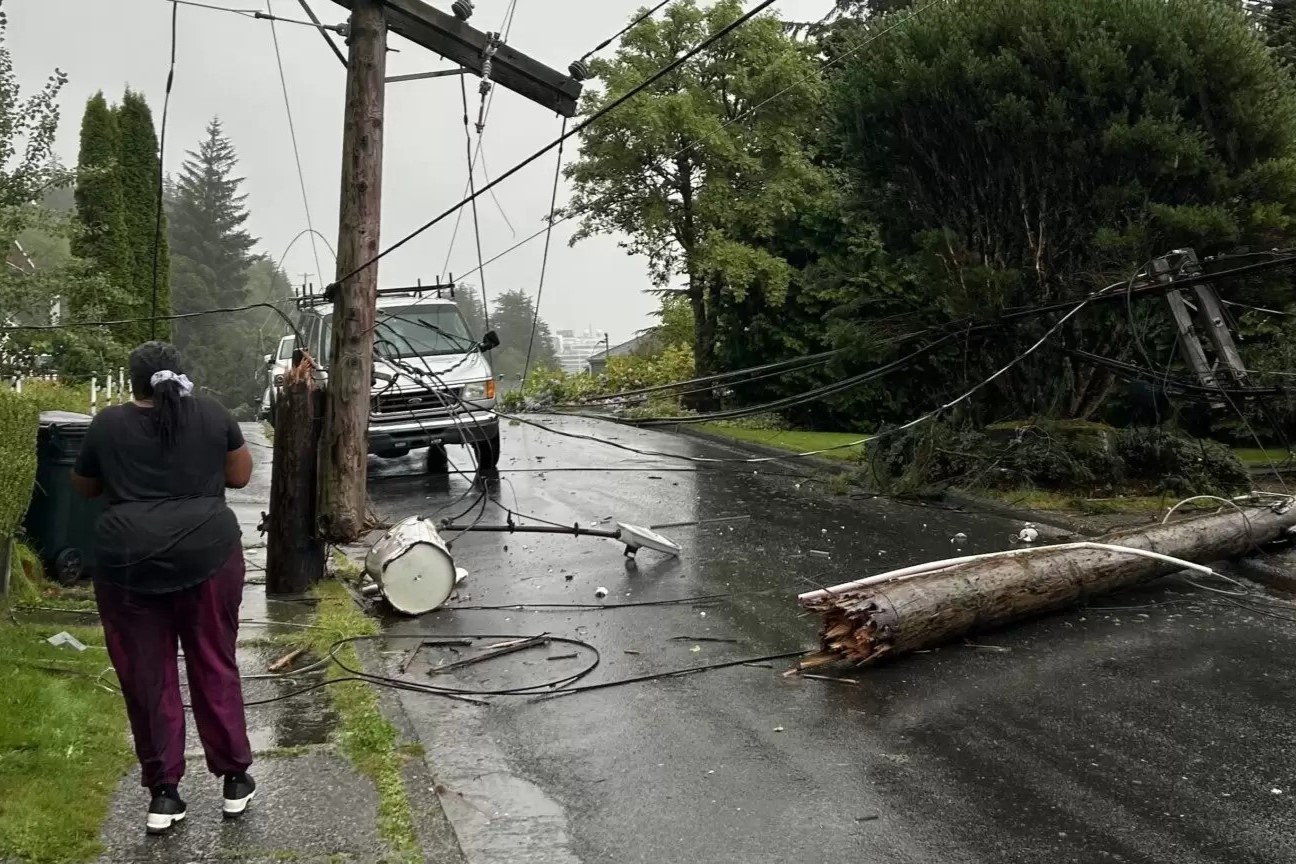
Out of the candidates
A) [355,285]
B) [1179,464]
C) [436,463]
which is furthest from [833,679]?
[436,463]

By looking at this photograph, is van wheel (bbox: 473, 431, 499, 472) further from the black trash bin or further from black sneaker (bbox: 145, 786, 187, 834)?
black sneaker (bbox: 145, 786, 187, 834)

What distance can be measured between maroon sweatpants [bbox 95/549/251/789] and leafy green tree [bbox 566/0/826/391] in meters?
21.5

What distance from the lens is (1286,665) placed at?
664cm

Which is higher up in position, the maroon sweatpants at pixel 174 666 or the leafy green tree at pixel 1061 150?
the leafy green tree at pixel 1061 150

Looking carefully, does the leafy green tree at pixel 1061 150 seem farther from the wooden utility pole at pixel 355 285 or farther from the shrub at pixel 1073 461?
the wooden utility pole at pixel 355 285

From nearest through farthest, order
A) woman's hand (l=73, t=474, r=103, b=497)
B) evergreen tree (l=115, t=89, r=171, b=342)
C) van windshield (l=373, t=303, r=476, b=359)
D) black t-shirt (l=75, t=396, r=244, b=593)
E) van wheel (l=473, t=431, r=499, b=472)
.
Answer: black t-shirt (l=75, t=396, r=244, b=593), woman's hand (l=73, t=474, r=103, b=497), van wheel (l=473, t=431, r=499, b=472), van windshield (l=373, t=303, r=476, b=359), evergreen tree (l=115, t=89, r=171, b=342)

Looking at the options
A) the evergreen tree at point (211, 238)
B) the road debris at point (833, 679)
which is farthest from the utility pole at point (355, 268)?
the evergreen tree at point (211, 238)

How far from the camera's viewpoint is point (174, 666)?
173 inches

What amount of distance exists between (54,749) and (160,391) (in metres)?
1.76

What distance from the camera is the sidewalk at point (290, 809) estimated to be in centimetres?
406

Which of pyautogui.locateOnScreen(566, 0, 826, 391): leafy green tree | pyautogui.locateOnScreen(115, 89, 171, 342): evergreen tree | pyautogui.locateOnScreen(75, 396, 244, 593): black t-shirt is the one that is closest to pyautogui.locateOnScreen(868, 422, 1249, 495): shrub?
pyautogui.locateOnScreen(75, 396, 244, 593): black t-shirt

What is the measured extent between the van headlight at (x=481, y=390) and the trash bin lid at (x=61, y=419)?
6.98m

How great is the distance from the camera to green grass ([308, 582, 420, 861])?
429 cm

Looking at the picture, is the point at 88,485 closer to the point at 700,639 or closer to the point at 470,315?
the point at 700,639
